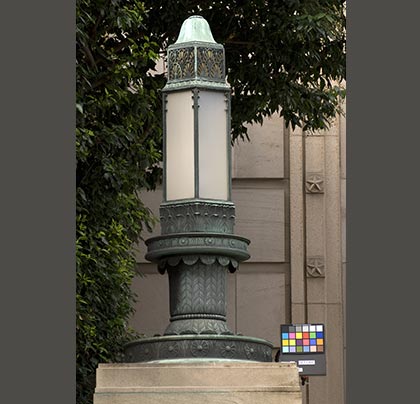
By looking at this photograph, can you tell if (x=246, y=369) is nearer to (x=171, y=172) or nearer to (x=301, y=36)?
(x=171, y=172)

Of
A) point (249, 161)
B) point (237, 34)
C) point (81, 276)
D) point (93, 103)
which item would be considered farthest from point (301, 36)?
point (249, 161)

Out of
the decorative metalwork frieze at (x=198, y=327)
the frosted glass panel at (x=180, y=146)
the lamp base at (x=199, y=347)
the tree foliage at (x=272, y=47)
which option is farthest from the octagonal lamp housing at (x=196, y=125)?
the tree foliage at (x=272, y=47)

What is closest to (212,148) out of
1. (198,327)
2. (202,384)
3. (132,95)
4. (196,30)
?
(196,30)

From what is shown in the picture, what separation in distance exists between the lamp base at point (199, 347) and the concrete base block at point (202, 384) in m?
0.13

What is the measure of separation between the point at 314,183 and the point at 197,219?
57.6ft

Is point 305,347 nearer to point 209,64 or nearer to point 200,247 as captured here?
point 209,64

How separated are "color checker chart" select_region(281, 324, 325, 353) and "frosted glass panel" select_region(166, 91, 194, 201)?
9014 mm

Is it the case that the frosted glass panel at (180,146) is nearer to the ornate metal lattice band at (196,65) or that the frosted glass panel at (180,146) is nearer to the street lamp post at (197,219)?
the street lamp post at (197,219)

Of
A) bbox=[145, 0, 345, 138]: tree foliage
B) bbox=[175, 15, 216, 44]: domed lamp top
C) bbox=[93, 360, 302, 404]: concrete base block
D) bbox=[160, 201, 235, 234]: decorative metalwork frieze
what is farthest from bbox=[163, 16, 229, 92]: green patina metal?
bbox=[145, 0, 345, 138]: tree foliage

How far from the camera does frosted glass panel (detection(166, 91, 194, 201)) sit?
11.4 metres

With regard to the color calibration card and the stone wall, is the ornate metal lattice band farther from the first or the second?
the stone wall

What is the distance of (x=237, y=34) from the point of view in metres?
22.1

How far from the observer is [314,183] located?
28.6 metres

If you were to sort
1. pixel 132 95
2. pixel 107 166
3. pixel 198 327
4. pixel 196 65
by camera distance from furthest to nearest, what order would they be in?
pixel 132 95
pixel 107 166
pixel 196 65
pixel 198 327
